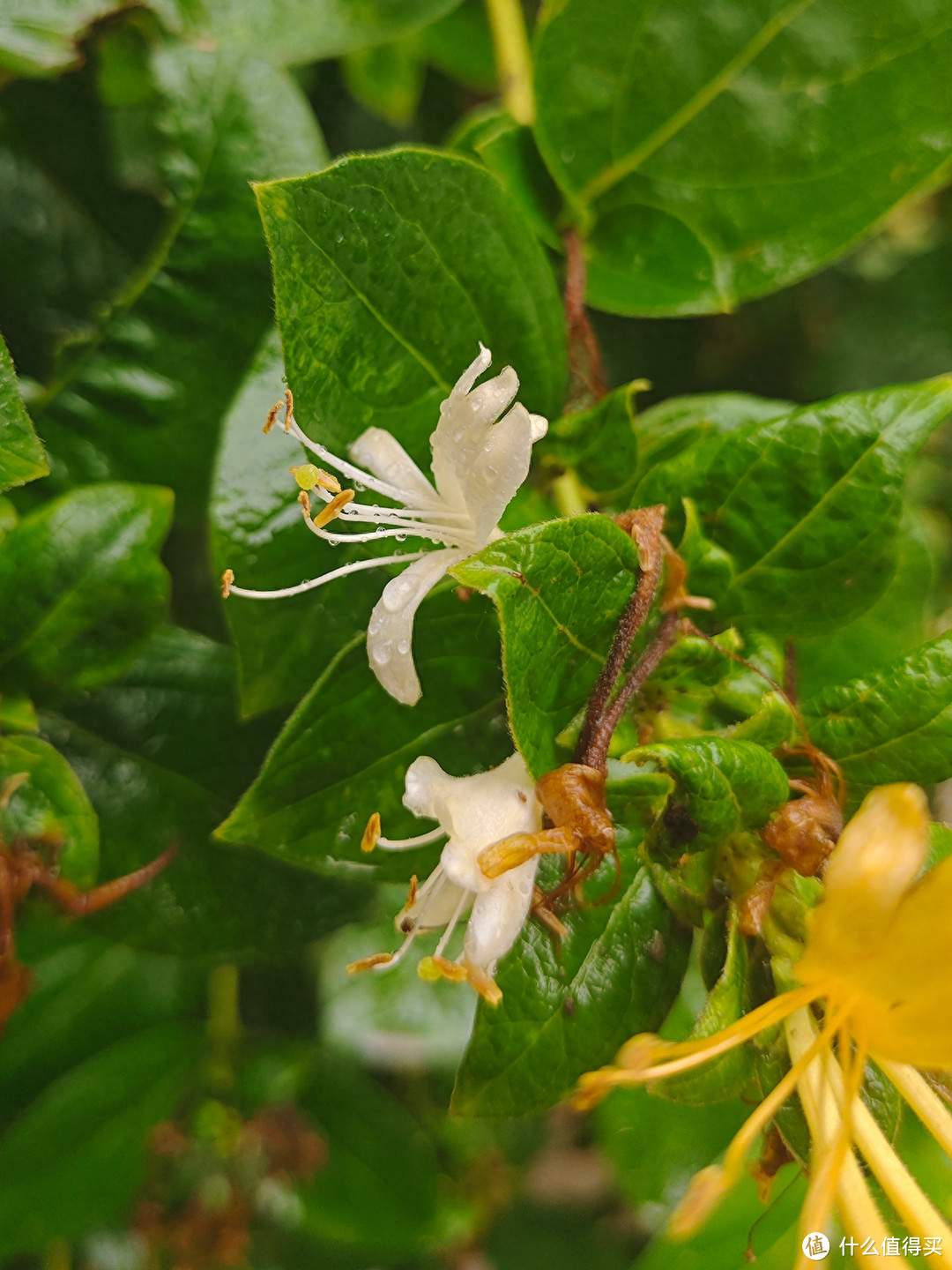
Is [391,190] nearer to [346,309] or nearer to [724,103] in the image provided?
[346,309]

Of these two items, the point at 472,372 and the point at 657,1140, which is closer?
the point at 472,372

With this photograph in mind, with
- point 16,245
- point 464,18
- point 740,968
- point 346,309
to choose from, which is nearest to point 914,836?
point 740,968

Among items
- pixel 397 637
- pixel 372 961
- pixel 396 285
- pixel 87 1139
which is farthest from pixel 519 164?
pixel 87 1139

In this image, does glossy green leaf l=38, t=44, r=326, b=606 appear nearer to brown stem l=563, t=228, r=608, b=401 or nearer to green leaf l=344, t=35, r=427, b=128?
brown stem l=563, t=228, r=608, b=401

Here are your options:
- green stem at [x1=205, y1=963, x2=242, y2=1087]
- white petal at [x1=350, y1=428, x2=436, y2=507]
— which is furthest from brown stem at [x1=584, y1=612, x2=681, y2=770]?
green stem at [x1=205, y1=963, x2=242, y2=1087]

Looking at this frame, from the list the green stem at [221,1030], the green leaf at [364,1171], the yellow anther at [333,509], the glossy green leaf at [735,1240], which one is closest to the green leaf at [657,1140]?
the glossy green leaf at [735,1240]

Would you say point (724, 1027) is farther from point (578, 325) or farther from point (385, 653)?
point (578, 325)
